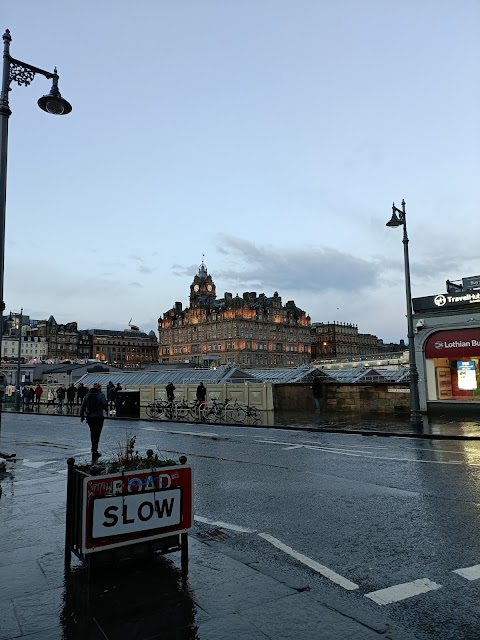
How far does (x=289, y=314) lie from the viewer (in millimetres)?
183875

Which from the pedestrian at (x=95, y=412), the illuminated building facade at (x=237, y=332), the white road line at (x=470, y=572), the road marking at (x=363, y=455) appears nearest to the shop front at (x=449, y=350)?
the road marking at (x=363, y=455)

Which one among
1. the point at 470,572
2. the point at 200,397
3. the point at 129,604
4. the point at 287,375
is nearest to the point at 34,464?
the point at 129,604

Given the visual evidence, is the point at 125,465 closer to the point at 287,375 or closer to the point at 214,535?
the point at 214,535

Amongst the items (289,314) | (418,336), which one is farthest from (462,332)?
(289,314)

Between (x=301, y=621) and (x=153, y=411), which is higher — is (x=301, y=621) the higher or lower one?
the lower one

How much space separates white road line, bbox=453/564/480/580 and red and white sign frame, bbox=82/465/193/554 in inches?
110

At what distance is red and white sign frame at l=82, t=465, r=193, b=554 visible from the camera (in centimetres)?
469

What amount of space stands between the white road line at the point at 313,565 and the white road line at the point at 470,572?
114 cm

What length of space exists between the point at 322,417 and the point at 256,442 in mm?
7705

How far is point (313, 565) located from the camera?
17.0ft

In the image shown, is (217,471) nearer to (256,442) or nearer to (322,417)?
(256,442)

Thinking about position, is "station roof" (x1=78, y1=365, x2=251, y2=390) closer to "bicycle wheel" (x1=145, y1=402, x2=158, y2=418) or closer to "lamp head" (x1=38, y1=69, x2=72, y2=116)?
Answer: "bicycle wheel" (x1=145, y1=402, x2=158, y2=418)

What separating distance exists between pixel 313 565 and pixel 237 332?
526 ft

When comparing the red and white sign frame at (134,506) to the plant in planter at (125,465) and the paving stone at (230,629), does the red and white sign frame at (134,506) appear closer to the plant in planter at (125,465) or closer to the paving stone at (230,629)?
the plant in planter at (125,465)
